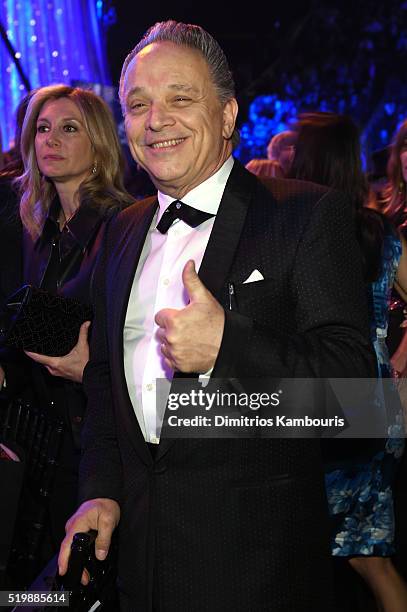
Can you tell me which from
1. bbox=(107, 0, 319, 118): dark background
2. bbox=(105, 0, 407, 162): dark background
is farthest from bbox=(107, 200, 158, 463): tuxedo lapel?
bbox=(105, 0, 407, 162): dark background

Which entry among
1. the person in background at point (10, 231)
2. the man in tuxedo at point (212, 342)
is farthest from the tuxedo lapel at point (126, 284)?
the person in background at point (10, 231)

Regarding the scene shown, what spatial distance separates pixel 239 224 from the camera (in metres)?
1.71

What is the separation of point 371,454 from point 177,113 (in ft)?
4.82

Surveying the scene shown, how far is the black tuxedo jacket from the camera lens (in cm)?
162

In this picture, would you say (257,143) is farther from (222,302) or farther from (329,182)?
(222,302)

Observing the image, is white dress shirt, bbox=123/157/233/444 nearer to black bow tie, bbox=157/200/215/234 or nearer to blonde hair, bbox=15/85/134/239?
black bow tie, bbox=157/200/215/234

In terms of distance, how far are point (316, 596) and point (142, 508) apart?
0.38m

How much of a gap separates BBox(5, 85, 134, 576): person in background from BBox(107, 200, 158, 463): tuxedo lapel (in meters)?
0.53

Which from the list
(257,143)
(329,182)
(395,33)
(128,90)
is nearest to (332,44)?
(395,33)

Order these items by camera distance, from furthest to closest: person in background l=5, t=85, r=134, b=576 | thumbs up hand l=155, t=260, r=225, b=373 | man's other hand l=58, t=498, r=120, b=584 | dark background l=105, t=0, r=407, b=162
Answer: dark background l=105, t=0, r=407, b=162, person in background l=5, t=85, r=134, b=576, man's other hand l=58, t=498, r=120, b=584, thumbs up hand l=155, t=260, r=225, b=373

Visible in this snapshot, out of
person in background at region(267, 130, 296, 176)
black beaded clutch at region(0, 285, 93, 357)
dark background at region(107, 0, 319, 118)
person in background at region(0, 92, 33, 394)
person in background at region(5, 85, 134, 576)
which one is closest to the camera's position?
black beaded clutch at region(0, 285, 93, 357)

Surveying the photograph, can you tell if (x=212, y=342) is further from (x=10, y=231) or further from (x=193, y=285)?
(x=10, y=231)

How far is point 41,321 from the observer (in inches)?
92.9

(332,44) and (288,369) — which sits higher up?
(332,44)
